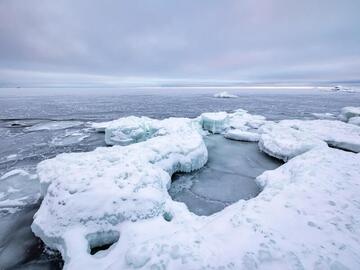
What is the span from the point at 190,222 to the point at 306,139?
9.51 meters

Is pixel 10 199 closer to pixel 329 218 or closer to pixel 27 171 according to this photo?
pixel 27 171

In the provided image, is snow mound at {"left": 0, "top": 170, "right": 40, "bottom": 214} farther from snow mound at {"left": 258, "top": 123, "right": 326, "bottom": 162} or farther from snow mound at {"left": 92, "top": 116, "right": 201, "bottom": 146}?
snow mound at {"left": 258, "top": 123, "right": 326, "bottom": 162}

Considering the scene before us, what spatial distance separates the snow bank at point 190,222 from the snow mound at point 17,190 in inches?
49.1

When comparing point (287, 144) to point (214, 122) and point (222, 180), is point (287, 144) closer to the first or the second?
point (222, 180)

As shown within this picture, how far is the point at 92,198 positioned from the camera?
5.57 metres

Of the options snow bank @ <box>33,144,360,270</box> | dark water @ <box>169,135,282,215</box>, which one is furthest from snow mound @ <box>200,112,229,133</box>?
snow bank @ <box>33,144,360,270</box>

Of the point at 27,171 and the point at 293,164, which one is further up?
the point at 293,164

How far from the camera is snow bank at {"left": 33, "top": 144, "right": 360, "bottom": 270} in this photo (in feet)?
11.9

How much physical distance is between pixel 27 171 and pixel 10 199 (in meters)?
2.78

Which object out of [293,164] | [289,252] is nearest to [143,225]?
[289,252]

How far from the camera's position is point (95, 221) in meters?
5.18

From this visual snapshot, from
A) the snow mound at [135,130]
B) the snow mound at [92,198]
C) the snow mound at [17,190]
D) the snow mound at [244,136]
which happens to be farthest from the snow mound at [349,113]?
the snow mound at [17,190]

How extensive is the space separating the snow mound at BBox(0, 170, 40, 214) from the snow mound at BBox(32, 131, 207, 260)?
115cm

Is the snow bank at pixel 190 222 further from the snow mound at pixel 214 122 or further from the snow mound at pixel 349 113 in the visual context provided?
the snow mound at pixel 349 113
